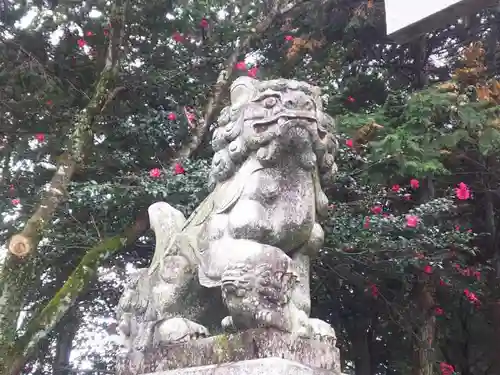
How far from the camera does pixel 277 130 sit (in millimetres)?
2885

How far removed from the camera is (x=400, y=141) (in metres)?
5.38

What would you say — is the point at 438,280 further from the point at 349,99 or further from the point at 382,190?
the point at 349,99

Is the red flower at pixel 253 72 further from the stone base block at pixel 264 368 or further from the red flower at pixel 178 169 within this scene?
the stone base block at pixel 264 368

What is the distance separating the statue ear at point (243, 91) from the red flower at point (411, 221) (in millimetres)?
2725

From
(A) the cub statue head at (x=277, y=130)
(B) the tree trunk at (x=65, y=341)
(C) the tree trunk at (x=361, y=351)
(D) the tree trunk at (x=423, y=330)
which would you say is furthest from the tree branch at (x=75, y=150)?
(C) the tree trunk at (x=361, y=351)

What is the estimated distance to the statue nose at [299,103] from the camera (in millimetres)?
2926

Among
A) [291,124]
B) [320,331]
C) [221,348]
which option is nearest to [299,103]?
[291,124]

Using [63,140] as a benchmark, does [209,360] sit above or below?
below

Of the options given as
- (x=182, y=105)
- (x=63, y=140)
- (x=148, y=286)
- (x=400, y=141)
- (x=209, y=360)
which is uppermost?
(x=182, y=105)

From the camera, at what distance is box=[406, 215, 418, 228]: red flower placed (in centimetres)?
537

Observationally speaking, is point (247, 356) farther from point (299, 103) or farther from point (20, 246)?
point (20, 246)

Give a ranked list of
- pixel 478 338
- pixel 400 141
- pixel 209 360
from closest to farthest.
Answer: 1. pixel 209 360
2. pixel 400 141
3. pixel 478 338

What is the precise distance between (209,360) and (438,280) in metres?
4.87

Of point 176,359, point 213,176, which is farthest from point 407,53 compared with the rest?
point 176,359
